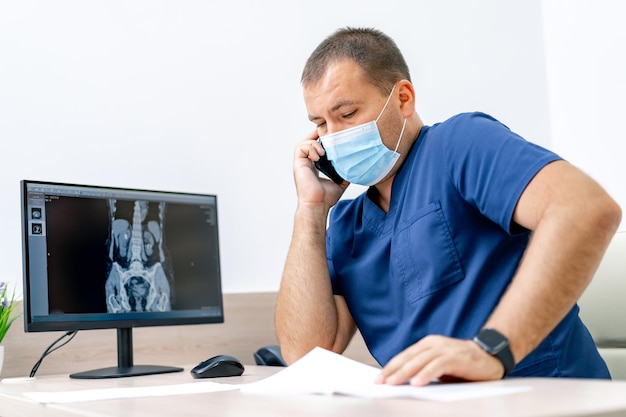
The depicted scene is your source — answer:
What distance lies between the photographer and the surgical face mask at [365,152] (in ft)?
5.21

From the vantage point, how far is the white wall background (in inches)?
80.9

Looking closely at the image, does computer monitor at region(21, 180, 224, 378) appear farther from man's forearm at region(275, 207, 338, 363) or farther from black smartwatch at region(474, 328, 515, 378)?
black smartwatch at region(474, 328, 515, 378)

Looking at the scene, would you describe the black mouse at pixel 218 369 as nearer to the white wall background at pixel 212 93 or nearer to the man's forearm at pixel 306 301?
the man's forearm at pixel 306 301

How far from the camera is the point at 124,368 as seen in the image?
185 centimetres

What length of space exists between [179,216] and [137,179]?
0.25m

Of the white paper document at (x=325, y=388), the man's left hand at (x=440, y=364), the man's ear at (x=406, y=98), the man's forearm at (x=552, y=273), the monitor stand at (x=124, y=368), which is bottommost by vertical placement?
the monitor stand at (x=124, y=368)

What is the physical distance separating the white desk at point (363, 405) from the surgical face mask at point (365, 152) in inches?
25.7

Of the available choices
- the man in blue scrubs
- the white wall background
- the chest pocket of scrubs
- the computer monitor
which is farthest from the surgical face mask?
the white wall background

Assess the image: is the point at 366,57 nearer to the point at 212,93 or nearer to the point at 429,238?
the point at 429,238

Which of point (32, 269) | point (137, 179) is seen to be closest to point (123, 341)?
point (32, 269)

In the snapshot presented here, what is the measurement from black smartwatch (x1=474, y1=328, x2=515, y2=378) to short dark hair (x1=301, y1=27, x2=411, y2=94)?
724mm

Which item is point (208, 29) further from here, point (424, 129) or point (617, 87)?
point (617, 87)

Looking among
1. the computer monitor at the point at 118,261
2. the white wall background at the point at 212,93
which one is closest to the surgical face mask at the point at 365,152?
the computer monitor at the point at 118,261

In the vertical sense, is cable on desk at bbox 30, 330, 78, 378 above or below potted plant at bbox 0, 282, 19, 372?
below
